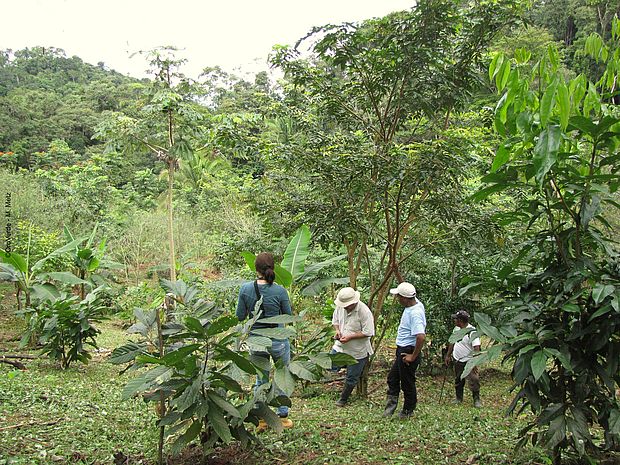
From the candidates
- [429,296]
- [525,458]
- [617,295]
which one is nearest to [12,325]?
[429,296]

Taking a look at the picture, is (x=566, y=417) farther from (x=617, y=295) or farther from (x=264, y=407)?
(x=264, y=407)

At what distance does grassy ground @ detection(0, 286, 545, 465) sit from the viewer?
3.42 meters

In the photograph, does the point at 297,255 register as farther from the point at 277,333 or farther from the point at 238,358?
the point at 238,358

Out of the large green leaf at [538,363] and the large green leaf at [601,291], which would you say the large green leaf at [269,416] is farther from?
the large green leaf at [601,291]

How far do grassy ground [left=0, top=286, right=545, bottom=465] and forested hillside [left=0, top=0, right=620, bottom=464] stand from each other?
23 centimetres

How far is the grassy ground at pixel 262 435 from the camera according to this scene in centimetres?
342

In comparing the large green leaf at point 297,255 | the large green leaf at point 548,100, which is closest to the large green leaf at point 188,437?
the large green leaf at point 548,100

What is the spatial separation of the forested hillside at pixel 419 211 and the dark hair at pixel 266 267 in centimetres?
35

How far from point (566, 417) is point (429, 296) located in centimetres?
540

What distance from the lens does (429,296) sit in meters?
8.19

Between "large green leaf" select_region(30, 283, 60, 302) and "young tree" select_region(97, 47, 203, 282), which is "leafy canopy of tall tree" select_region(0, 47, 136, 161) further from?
"large green leaf" select_region(30, 283, 60, 302)

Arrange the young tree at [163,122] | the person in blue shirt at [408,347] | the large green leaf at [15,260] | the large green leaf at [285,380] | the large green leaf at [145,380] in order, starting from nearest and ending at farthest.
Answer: the large green leaf at [145,380] < the large green leaf at [285,380] < the person in blue shirt at [408,347] < the large green leaf at [15,260] < the young tree at [163,122]

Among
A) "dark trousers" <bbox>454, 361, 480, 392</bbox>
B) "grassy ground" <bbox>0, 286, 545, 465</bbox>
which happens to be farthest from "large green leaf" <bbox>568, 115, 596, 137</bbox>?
"dark trousers" <bbox>454, 361, 480, 392</bbox>

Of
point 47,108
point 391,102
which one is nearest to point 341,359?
point 391,102
